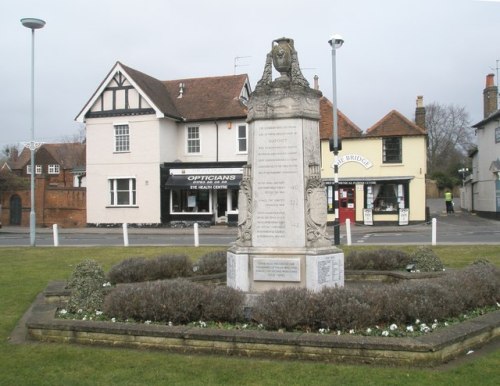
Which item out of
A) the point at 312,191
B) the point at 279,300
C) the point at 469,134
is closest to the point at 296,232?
the point at 312,191

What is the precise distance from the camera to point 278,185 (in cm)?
937

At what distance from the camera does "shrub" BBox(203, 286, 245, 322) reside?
25.6 feet

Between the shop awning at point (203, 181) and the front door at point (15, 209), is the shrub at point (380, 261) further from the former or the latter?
the front door at point (15, 209)

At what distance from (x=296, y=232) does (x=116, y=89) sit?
31.4 m

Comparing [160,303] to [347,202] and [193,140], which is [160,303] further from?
[193,140]

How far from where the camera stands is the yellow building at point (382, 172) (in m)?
35.2

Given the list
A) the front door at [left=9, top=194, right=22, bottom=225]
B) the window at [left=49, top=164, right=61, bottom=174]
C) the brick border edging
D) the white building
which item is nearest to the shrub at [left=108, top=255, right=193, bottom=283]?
the brick border edging

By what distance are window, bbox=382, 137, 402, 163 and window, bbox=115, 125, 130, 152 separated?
17.8m

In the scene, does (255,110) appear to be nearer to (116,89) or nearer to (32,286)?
(32,286)

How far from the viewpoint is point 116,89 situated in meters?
37.8

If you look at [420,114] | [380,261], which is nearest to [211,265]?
[380,261]

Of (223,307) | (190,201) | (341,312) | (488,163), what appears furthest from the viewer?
(488,163)

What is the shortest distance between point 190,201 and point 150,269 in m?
26.1

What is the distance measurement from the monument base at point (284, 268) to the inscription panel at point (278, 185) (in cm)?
21
